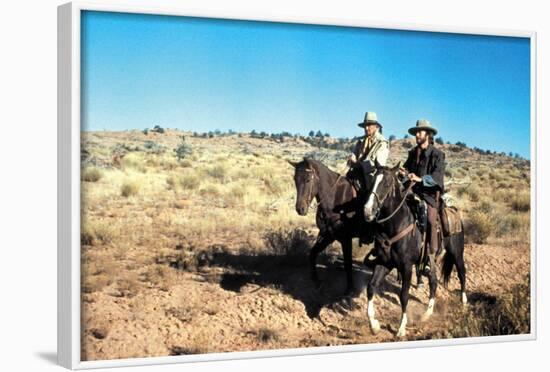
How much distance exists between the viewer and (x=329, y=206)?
1582 cm

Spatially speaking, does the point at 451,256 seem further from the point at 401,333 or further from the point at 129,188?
the point at 129,188

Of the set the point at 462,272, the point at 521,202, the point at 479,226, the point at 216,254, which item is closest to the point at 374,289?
the point at 462,272

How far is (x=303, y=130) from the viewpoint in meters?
15.8

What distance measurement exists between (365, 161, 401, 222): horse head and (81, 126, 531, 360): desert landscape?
80cm

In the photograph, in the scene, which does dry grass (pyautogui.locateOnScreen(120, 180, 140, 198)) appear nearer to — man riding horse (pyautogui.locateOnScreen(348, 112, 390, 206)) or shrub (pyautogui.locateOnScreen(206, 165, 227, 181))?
shrub (pyautogui.locateOnScreen(206, 165, 227, 181))

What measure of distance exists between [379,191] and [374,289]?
4.78ft

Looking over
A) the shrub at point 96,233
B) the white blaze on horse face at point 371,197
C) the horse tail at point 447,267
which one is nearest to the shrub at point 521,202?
the horse tail at point 447,267

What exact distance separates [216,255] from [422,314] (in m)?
3.19

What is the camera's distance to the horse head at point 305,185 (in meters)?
15.7

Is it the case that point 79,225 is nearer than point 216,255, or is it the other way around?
point 79,225

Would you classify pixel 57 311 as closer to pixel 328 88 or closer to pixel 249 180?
pixel 249 180

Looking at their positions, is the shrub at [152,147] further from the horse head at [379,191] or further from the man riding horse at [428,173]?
the man riding horse at [428,173]

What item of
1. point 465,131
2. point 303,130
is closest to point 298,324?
point 303,130

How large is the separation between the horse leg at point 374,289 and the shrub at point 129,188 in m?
3.42
